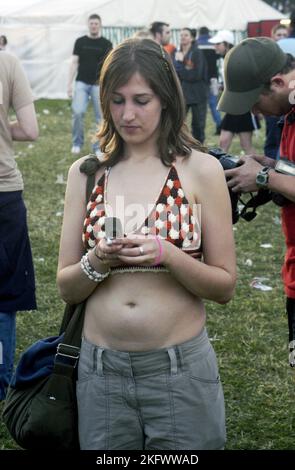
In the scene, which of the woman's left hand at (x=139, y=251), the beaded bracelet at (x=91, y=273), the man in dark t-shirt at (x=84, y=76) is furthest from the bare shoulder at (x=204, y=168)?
the man in dark t-shirt at (x=84, y=76)

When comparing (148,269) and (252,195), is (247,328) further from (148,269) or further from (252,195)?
(148,269)

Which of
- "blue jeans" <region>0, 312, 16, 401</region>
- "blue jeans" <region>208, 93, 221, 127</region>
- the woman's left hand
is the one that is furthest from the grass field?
"blue jeans" <region>208, 93, 221, 127</region>

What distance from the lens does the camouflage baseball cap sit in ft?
10.4

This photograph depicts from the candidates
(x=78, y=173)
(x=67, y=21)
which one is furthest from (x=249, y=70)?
(x=67, y=21)

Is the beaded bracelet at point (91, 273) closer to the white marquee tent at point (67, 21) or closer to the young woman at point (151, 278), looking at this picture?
the young woman at point (151, 278)

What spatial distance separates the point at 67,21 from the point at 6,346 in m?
22.8

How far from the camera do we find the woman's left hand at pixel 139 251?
2.31 meters

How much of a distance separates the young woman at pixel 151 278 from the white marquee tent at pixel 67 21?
23144 mm

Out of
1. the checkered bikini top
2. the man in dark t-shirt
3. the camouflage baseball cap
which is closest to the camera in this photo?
the checkered bikini top

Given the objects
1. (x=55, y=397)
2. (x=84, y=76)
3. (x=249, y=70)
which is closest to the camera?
(x=55, y=397)

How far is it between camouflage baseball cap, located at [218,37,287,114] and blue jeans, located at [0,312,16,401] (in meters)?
1.84

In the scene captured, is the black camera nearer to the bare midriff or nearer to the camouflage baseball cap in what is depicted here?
the camouflage baseball cap

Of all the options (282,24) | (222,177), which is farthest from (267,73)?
(282,24)

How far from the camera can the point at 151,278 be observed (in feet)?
8.20
